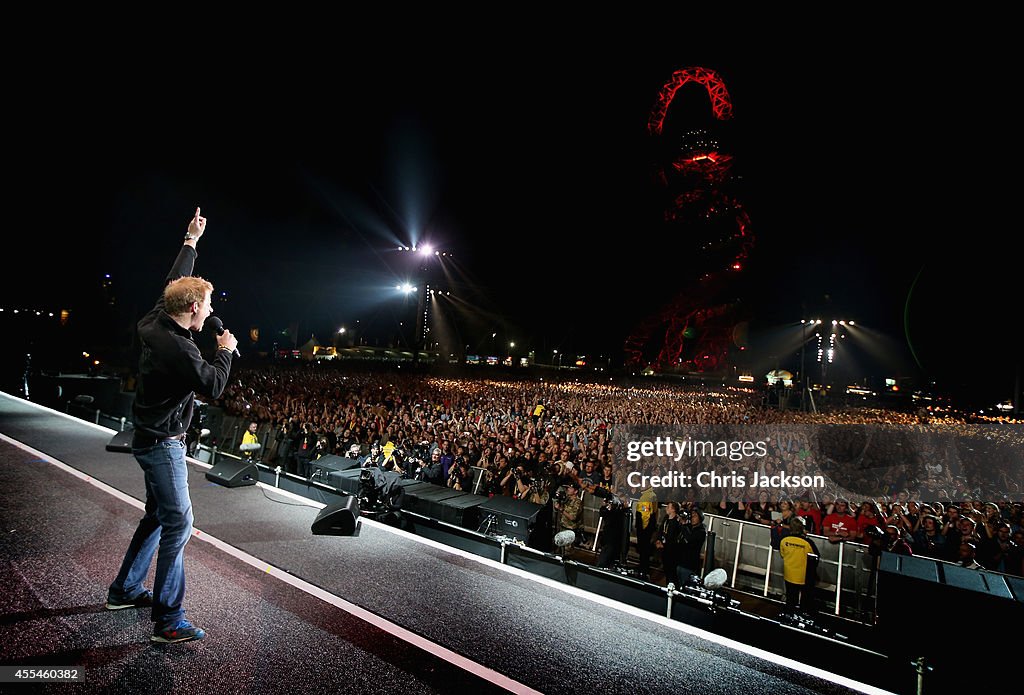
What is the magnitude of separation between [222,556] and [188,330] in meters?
1.82

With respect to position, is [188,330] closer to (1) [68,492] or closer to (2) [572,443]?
(1) [68,492]

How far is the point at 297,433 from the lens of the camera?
10.4 meters

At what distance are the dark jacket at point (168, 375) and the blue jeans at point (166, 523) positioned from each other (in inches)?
4.7

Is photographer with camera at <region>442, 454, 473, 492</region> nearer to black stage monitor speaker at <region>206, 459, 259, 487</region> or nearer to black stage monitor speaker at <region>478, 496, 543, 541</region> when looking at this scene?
black stage monitor speaker at <region>478, 496, 543, 541</region>

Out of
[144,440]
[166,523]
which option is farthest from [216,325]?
[166,523]

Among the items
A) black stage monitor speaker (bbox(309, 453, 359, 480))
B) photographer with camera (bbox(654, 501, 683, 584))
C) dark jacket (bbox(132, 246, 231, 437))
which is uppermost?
dark jacket (bbox(132, 246, 231, 437))

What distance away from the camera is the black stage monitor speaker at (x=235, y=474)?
17.6 ft

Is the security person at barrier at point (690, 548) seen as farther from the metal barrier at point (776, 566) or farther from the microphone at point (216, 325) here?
the microphone at point (216, 325)

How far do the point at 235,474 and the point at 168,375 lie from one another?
10.9 feet

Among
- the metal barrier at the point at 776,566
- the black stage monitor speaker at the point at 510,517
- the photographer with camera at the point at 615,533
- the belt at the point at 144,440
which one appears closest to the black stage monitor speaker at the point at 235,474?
the black stage monitor speaker at the point at 510,517

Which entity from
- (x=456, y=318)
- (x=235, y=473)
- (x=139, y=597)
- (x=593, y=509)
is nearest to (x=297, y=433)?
(x=235, y=473)

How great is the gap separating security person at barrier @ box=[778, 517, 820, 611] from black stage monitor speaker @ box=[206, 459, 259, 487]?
6.06 metres

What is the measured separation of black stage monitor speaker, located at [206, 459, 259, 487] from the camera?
5.36 m

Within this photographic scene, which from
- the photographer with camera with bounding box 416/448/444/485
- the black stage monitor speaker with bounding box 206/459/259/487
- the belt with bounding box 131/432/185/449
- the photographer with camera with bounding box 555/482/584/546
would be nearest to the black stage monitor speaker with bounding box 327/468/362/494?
the black stage monitor speaker with bounding box 206/459/259/487
